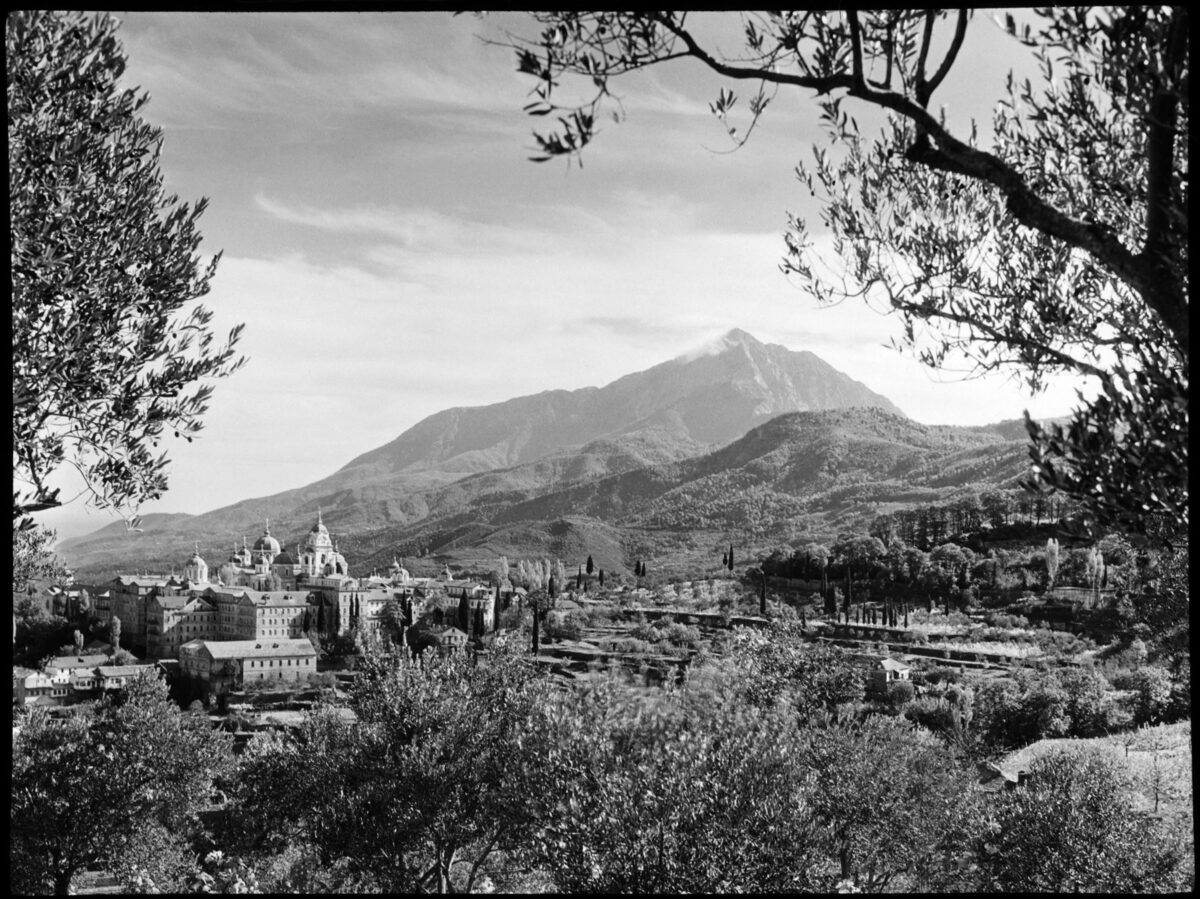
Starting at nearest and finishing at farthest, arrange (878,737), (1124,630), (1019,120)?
(1019,120), (878,737), (1124,630)

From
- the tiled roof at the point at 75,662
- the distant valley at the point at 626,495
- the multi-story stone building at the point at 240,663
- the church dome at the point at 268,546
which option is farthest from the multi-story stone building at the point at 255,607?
the distant valley at the point at 626,495

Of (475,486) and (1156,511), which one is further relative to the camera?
(475,486)

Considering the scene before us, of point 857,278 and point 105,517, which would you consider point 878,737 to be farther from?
point 105,517

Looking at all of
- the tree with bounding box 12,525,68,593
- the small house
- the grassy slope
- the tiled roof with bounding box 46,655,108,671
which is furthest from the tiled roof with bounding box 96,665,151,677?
the tree with bounding box 12,525,68,593

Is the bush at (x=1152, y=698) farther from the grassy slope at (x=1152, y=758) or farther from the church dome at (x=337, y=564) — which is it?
the church dome at (x=337, y=564)

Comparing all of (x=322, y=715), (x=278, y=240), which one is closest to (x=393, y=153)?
(x=278, y=240)

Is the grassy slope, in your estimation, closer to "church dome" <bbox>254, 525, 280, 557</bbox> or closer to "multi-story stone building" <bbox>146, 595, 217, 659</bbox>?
"multi-story stone building" <bbox>146, 595, 217, 659</bbox>

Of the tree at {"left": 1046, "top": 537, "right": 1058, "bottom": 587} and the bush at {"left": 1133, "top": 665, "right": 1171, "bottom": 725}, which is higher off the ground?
the tree at {"left": 1046, "top": 537, "right": 1058, "bottom": 587}
